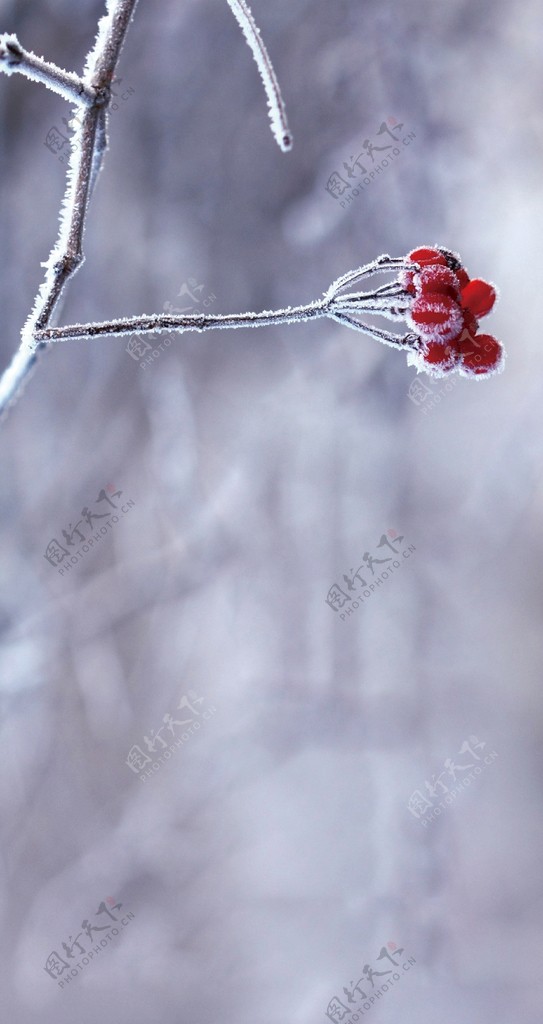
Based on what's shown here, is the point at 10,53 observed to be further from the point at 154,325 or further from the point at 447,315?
the point at 447,315

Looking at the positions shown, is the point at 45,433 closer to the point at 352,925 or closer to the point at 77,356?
the point at 77,356

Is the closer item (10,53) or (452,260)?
(10,53)

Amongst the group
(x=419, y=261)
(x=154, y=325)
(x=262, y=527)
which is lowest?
(x=154, y=325)

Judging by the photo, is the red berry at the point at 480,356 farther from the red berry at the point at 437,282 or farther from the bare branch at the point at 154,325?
the bare branch at the point at 154,325

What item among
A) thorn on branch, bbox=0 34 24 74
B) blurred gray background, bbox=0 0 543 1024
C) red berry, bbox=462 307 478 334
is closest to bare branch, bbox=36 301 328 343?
thorn on branch, bbox=0 34 24 74

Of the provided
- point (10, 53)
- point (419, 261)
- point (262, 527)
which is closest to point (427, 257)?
point (419, 261)

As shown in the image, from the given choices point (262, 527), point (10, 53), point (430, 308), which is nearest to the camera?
point (10, 53)

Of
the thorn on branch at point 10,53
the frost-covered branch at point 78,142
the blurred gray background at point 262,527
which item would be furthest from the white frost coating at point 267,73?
the blurred gray background at point 262,527
